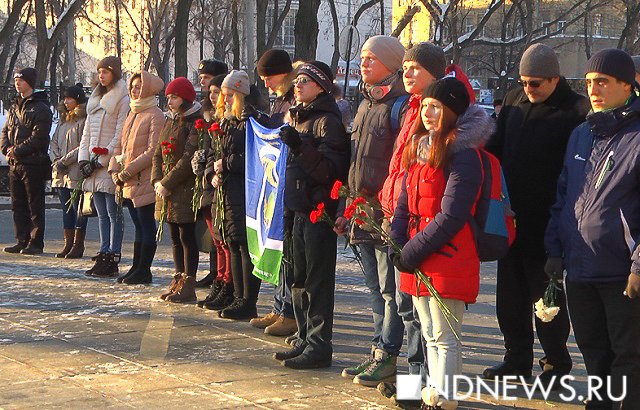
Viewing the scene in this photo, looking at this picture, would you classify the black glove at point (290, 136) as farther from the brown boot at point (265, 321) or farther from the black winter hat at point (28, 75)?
the black winter hat at point (28, 75)

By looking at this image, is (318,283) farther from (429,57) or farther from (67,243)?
(67,243)

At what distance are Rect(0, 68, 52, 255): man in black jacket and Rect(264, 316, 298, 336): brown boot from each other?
532 cm

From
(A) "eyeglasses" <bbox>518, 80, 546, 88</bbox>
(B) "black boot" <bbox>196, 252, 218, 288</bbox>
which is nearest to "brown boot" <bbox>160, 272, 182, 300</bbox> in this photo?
(B) "black boot" <bbox>196, 252, 218, 288</bbox>

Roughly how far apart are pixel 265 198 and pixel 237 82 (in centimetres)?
117

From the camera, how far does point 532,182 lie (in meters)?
6.71

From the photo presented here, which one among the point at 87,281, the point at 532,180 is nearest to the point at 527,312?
the point at 532,180

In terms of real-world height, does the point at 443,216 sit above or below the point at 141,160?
below

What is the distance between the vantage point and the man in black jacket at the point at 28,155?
12.6 metres

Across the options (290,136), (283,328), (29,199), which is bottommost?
(283,328)

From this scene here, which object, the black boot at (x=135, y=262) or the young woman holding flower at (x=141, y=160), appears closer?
→ the young woman holding flower at (x=141, y=160)

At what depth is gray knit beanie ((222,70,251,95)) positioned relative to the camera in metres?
8.73

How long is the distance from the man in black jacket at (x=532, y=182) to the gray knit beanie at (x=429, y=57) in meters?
0.56

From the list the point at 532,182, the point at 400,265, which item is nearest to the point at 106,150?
the point at 532,182

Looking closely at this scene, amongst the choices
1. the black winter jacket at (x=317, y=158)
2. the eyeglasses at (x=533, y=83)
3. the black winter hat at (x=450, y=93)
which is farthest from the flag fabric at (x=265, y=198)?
the black winter hat at (x=450, y=93)
